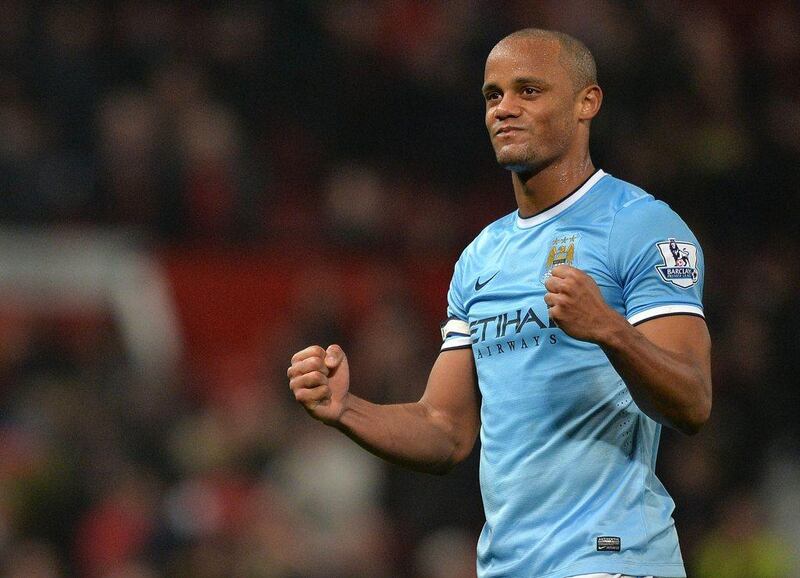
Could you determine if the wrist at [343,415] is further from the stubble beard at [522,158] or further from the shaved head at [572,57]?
the shaved head at [572,57]

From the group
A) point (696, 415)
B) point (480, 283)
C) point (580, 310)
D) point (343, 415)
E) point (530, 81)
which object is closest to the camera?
point (580, 310)

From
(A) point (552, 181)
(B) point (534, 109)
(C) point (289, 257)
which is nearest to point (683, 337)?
(A) point (552, 181)

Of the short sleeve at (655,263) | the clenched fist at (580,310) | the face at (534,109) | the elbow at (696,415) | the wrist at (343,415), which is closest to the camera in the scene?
the clenched fist at (580,310)

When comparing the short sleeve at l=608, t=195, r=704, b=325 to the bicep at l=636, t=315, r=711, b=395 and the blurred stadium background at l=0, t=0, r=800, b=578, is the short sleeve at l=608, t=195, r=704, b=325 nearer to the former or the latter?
the bicep at l=636, t=315, r=711, b=395

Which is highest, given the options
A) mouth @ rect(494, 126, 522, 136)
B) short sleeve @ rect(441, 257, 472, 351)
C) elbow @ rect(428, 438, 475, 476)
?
mouth @ rect(494, 126, 522, 136)

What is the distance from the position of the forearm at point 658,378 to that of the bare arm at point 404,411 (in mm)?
807

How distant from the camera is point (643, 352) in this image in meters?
3.44

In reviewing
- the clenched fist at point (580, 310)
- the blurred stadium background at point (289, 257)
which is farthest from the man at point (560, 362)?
the blurred stadium background at point (289, 257)

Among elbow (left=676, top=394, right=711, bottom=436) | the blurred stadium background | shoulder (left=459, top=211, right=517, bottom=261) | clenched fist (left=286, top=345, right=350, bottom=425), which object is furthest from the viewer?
the blurred stadium background

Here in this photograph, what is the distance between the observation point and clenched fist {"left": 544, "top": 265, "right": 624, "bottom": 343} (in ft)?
11.2

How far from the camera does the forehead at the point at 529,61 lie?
4.09 m

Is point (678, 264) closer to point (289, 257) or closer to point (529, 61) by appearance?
point (529, 61)

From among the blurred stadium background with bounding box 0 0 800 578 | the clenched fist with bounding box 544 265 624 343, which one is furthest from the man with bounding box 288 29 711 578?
the blurred stadium background with bounding box 0 0 800 578

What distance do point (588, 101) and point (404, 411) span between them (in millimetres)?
1025
